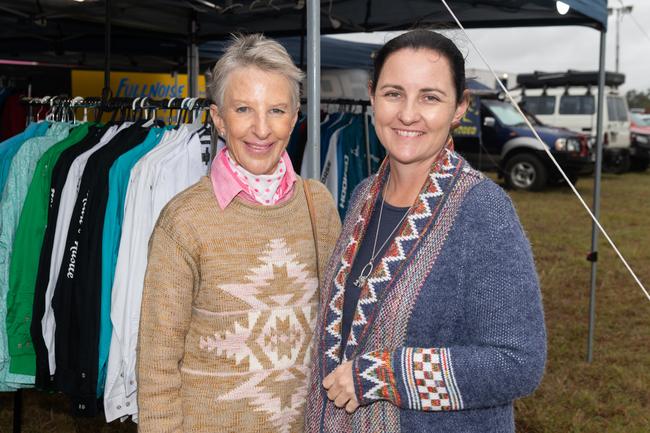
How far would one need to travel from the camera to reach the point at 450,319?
1.23 meters

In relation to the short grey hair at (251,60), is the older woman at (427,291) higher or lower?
lower

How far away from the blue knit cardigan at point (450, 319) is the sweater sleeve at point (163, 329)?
0.38 meters

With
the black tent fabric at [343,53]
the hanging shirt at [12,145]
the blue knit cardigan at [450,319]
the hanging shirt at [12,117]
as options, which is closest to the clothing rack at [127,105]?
the hanging shirt at [12,145]

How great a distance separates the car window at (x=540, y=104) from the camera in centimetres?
1501

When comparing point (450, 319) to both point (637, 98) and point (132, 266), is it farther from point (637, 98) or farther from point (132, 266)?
point (637, 98)

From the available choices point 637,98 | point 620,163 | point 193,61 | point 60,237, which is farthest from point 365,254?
point 637,98

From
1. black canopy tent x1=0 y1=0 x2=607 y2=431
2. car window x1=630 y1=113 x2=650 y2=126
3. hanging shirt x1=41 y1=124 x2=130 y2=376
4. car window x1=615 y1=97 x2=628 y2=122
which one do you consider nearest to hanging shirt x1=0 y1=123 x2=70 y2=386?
hanging shirt x1=41 y1=124 x2=130 y2=376

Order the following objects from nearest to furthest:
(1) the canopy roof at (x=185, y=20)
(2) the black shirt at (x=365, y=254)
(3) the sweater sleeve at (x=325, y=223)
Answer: (2) the black shirt at (x=365, y=254) → (3) the sweater sleeve at (x=325, y=223) → (1) the canopy roof at (x=185, y=20)

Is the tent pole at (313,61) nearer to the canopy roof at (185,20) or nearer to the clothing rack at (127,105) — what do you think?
the clothing rack at (127,105)

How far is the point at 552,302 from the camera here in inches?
242

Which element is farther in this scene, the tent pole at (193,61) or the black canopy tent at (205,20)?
the tent pole at (193,61)

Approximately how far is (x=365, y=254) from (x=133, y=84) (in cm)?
523

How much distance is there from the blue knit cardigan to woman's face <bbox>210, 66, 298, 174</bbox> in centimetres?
39

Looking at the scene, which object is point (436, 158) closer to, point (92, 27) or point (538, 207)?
point (92, 27)
